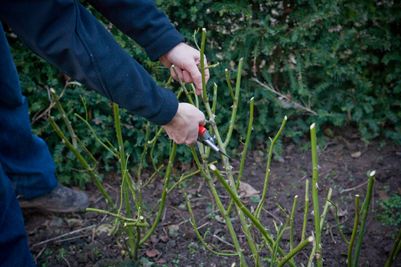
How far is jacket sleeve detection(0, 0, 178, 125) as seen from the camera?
4.16 feet

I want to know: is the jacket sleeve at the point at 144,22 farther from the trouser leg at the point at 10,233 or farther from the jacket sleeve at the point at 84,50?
the trouser leg at the point at 10,233

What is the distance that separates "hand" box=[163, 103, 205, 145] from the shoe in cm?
116

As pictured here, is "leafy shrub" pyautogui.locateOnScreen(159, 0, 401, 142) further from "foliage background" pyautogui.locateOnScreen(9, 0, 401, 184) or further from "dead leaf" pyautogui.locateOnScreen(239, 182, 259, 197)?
"dead leaf" pyautogui.locateOnScreen(239, 182, 259, 197)

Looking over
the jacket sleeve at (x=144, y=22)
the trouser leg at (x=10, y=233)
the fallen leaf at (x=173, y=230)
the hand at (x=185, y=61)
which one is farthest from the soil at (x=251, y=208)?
the jacket sleeve at (x=144, y=22)

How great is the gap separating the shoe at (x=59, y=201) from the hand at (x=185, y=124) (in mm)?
1164

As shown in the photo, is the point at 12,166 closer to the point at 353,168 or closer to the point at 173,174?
the point at 173,174

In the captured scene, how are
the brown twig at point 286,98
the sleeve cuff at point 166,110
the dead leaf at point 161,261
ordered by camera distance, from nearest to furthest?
the sleeve cuff at point 166,110, the dead leaf at point 161,261, the brown twig at point 286,98

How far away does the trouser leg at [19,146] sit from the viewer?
205 centimetres

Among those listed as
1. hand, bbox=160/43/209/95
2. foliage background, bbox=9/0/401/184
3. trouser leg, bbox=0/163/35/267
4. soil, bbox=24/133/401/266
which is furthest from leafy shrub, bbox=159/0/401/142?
trouser leg, bbox=0/163/35/267

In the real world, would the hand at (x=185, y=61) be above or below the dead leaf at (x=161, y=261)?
above

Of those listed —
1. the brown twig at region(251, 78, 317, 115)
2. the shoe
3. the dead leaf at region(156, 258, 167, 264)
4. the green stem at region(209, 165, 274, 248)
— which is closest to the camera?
the green stem at region(209, 165, 274, 248)

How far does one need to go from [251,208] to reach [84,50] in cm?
103

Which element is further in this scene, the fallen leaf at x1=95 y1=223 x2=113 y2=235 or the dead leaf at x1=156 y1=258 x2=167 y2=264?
the fallen leaf at x1=95 y1=223 x2=113 y2=235

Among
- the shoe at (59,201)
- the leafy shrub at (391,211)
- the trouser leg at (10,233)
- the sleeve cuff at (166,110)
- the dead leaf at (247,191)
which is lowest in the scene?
the leafy shrub at (391,211)
